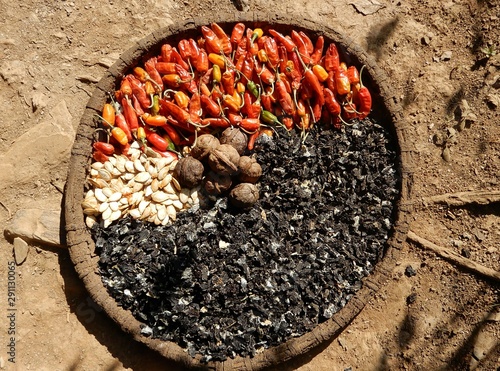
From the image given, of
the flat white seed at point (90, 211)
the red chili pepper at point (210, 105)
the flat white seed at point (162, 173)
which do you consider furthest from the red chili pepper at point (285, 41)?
the flat white seed at point (90, 211)

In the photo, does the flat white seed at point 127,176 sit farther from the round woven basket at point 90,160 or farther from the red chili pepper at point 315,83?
the red chili pepper at point 315,83

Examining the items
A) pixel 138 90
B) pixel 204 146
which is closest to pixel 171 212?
pixel 204 146

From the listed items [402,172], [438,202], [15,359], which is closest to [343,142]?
[402,172]

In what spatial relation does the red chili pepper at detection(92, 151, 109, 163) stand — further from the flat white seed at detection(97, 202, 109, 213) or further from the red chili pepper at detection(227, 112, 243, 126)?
the red chili pepper at detection(227, 112, 243, 126)

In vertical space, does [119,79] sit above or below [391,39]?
below

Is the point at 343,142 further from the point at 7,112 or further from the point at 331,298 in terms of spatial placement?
the point at 7,112

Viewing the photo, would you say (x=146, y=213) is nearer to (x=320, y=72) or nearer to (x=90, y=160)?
(x=90, y=160)
